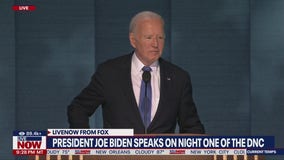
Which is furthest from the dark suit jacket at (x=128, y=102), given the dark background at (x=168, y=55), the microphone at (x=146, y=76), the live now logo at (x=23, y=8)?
the live now logo at (x=23, y=8)

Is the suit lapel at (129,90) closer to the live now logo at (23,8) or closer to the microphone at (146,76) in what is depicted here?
the microphone at (146,76)

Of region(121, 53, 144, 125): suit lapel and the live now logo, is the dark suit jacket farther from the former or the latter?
the live now logo

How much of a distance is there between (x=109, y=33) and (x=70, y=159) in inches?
204

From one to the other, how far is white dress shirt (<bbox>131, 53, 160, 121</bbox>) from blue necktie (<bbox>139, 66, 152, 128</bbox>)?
24mm

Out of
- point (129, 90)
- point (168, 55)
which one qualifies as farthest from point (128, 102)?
point (168, 55)

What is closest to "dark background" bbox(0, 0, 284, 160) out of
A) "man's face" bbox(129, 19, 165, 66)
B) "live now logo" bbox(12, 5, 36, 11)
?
"live now logo" bbox(12, 5, 36, 11)

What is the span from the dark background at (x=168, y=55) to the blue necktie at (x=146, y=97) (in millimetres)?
4487

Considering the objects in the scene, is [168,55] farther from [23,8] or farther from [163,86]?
[163,86]

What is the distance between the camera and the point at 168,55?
23.8 feet

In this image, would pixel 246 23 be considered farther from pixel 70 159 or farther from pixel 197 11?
pixel 70 159

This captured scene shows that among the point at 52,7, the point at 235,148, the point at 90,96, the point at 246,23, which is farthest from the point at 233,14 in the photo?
the point at 235,148

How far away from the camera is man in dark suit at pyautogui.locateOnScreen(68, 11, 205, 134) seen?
260cm

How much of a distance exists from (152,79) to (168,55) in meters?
4.55

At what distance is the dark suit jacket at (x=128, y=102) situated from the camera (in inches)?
104
